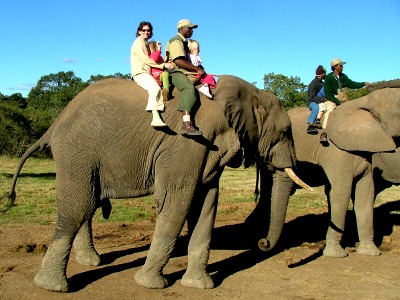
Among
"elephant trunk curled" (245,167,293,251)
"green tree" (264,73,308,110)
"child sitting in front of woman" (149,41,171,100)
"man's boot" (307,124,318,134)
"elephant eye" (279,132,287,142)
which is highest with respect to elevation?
"green tree" (264,73,308,110)

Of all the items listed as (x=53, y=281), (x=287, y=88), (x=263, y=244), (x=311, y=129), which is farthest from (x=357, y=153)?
(x=287, y=88)

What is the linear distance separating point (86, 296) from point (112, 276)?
0.84 metres

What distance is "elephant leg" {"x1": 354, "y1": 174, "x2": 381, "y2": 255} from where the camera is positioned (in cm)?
888

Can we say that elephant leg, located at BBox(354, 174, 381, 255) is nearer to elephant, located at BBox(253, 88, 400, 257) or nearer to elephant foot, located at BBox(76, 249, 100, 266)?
elephant, located at BBox(253, 88, 400, 257)

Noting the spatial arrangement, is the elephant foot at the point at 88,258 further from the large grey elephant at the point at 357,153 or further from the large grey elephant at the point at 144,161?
the large grey elephant at the point at 357,153

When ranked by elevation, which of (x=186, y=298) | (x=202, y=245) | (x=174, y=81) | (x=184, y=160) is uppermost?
(x=174, y=81)

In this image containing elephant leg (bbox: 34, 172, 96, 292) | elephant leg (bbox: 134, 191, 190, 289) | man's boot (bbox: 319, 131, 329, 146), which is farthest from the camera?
man's boot (bbox: 319, 131, 329, 146)

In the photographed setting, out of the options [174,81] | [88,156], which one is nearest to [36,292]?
[88,156]

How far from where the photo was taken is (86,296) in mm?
6293

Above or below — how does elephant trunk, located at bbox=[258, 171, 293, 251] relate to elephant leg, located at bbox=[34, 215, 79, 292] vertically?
above

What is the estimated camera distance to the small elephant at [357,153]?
28.0 ft

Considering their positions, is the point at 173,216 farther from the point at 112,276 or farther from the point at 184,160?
the point at 112,276

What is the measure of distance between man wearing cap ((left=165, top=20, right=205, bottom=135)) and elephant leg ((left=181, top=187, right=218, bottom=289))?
1046 millimetres

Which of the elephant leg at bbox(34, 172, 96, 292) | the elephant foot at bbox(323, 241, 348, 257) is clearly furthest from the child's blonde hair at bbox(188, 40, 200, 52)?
the elephant foot at bbox(323, 241, 348, 257)
